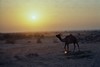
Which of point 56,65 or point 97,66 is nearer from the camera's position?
point 97,66

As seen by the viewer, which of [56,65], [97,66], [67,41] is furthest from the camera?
[67,41]

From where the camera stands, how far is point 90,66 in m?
20.3

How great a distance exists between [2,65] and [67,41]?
791 centimetres

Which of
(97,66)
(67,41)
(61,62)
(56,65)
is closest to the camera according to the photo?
(97,66)

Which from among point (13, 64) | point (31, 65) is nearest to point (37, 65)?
point (31, 65)

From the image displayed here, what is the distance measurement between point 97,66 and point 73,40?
991 centimetres

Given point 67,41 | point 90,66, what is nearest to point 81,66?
point 90,66

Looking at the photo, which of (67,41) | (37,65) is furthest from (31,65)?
(67,41)

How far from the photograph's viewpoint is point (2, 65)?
22641 mm

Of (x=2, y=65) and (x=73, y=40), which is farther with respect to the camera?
(x=73, y=40)

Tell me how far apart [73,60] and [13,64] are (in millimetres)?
3977

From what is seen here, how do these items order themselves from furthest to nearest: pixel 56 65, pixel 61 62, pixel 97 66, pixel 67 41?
pixel 67 41
pixel 61 62
pixel 56 65
pixel 97 66

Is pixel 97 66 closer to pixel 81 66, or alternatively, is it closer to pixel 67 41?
pixel 81 66

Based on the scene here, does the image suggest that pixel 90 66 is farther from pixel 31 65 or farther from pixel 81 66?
pixel 31 65
